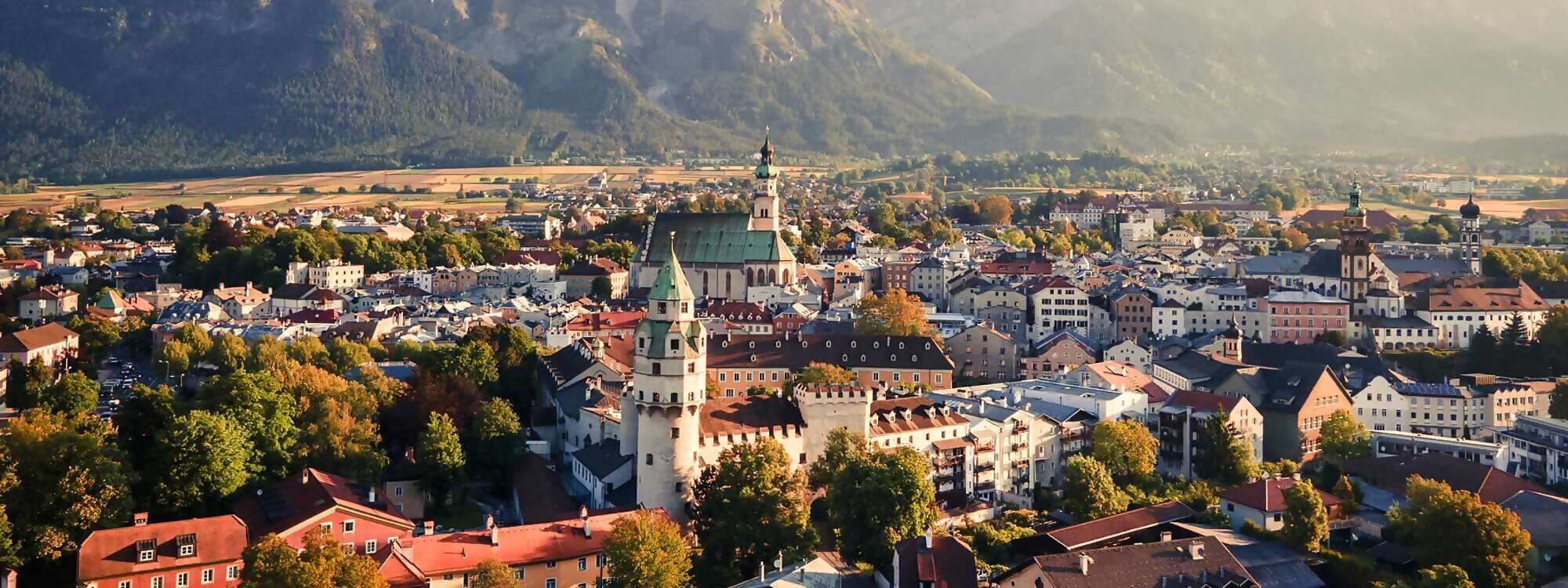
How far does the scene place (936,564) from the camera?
4081 centimetres

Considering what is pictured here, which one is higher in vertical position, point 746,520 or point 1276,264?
point 1276,264

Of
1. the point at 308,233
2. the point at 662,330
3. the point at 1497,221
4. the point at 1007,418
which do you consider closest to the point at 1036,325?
the point at 1007,418

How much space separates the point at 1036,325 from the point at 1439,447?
28.0 meters

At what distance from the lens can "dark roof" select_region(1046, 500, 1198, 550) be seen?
45.4 m

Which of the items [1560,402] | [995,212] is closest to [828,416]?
[1560,402]

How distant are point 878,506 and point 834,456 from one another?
417 centimetres

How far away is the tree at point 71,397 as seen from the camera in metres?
→ 54.8

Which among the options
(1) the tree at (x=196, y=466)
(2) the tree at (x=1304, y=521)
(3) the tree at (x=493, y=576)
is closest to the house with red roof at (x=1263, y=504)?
(2) the tree at (x=1304, y=521)

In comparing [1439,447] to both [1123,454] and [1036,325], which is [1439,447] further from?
[1036,325]

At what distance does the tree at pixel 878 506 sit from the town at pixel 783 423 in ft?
0.34

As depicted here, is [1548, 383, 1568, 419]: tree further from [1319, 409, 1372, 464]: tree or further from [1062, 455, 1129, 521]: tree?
[1062, 455, 1129, 521]: tree

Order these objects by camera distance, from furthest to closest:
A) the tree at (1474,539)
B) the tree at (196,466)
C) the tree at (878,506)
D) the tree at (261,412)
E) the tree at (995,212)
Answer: the tree at (995,212) → the tree at (261,412) → the tree at (196,466) → the tree at (1474,539) → the tree at (878,506)

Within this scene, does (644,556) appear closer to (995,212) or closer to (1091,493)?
(1091,493)

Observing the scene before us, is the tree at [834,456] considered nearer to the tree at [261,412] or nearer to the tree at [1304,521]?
the tree at [1304,521]
